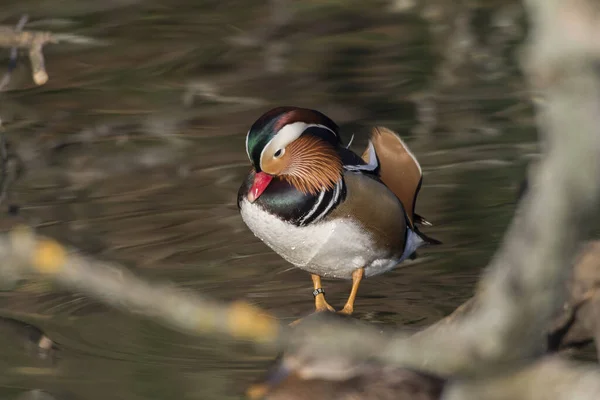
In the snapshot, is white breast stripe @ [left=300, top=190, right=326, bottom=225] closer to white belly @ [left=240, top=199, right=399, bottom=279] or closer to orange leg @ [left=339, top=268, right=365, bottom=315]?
white belly @ [left=240, top=199, right=399, bottom=279]

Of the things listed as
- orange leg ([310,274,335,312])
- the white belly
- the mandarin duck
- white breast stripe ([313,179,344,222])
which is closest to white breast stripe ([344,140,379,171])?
the mandarin duck

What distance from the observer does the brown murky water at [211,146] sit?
3.27 meters

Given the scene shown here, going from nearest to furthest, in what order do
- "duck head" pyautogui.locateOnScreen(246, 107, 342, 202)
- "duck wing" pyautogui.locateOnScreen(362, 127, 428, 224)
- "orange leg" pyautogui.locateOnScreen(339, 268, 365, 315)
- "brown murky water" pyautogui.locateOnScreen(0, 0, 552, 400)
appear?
"duck head" pyautogui.locateOnScreen(246, 107, 342, 202)
"brown murky water" pyautogui.locateOnScreen(0, 0, 552, 400)
"orange leg" pyautogui.locateOnScreen(339, 268, 365, 315)
"duck wing" pyautogui.locateOnScreen(362, 127, 428, 224)

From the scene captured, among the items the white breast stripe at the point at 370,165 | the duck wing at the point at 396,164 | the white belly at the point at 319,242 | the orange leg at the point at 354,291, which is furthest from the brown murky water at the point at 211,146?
the white breast stripe at the point at 370,165

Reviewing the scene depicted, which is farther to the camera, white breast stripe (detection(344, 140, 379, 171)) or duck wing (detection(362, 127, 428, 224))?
duck wing (detection(362, 127, 428, 224))

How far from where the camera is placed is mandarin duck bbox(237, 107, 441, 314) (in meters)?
3.11

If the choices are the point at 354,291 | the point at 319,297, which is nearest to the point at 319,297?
the point at 319,297

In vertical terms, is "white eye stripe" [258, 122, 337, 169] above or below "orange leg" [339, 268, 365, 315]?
above

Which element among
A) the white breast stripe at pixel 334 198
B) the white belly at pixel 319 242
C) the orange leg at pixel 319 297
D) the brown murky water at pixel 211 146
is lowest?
the brown murky water at pixel 211 146

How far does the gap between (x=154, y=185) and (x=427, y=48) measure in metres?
3.30

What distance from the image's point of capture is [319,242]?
10.4ft

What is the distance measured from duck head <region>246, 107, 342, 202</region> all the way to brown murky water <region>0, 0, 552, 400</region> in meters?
0.50

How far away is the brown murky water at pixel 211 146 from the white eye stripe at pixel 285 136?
1.98 feet

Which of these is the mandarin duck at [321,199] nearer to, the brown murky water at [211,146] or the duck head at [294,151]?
the duck head at [294,151]
